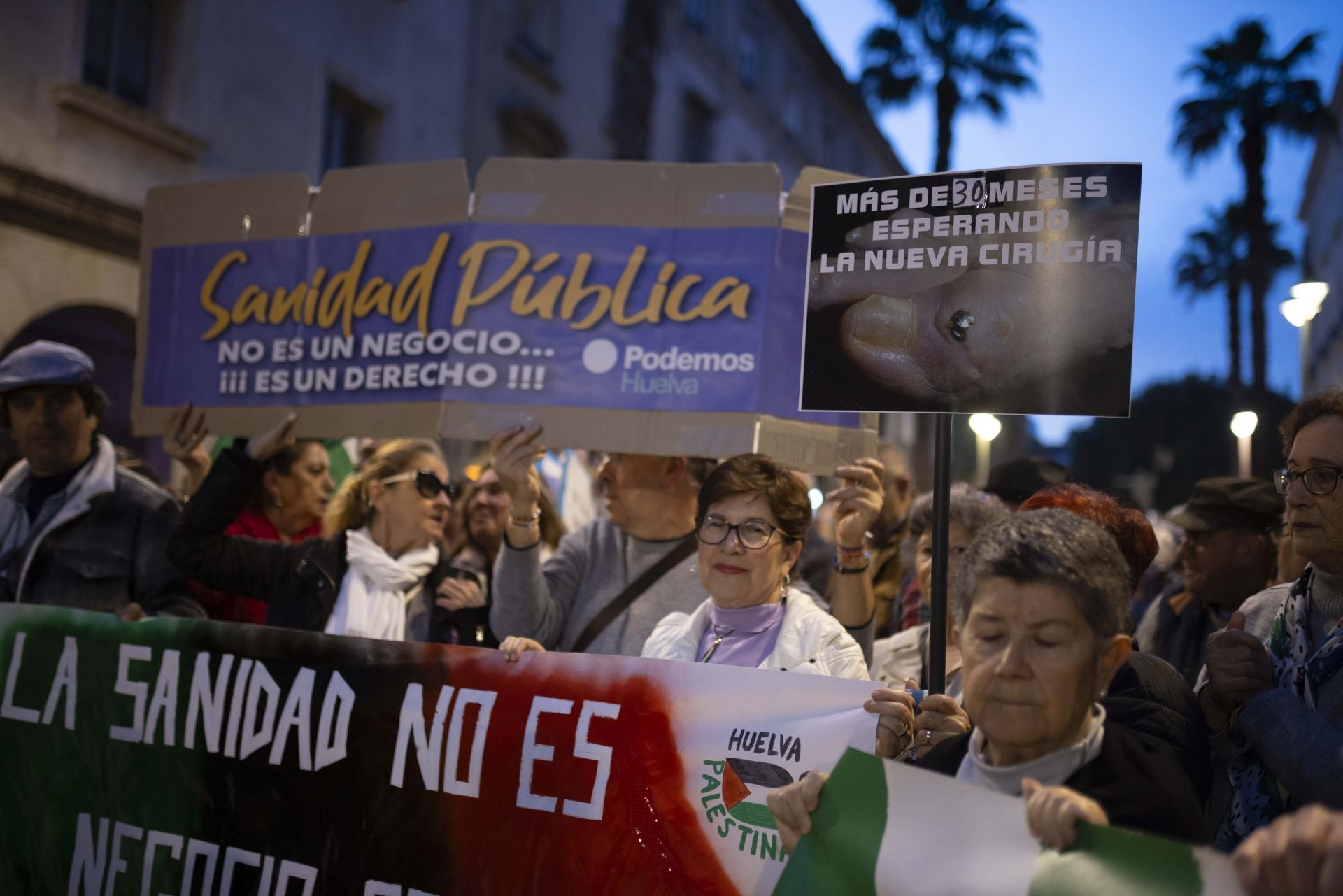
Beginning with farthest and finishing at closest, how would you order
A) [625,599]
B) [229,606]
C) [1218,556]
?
[229,606] < [1218,556] < [625,599]

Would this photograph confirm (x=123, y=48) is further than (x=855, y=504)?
Yes

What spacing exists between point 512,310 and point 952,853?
7.24ft

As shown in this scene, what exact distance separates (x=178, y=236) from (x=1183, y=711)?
3466mm

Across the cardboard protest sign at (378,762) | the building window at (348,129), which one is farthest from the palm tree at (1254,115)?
the cardboard protest sign at (378,762)

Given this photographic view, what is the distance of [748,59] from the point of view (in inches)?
1073

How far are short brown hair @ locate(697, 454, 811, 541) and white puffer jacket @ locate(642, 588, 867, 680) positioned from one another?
0.63 feet

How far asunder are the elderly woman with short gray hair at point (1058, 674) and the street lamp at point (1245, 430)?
6.53 meters

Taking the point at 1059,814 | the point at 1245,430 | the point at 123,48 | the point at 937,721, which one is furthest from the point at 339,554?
the point at 123,48

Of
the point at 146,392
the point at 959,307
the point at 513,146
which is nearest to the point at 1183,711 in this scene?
the point at 959,307

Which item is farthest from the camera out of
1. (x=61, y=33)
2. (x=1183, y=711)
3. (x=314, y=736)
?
(x=61, y=33)

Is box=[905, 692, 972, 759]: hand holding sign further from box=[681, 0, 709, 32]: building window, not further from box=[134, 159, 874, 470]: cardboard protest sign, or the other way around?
box=[681, 0, 709, 32]: building window

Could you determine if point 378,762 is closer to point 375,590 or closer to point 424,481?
point 375,590

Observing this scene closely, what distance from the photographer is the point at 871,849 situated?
2037 millimetres

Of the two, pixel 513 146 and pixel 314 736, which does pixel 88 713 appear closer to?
pixel 314 736
